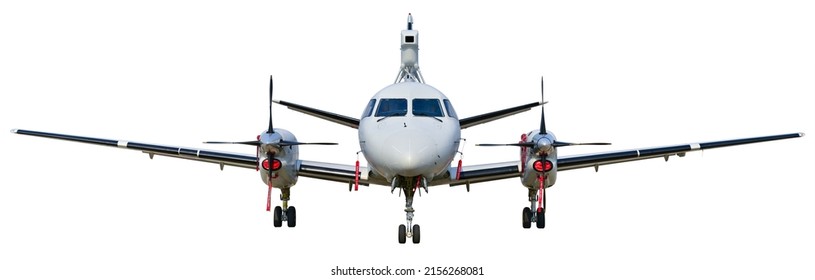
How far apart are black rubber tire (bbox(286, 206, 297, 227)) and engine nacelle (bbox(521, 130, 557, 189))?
447 centimetres

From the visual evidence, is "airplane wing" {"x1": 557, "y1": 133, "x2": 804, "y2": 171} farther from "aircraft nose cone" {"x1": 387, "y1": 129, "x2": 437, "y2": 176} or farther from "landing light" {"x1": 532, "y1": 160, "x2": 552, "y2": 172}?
"aircraft nose cone" {"x1": 387, "y1": 129, "x2": 437, "y2": 176}

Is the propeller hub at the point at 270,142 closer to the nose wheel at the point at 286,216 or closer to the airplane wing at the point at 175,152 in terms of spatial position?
the airplane wing at the point at 175,152

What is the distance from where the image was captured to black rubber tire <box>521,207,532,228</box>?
2200 centimetres

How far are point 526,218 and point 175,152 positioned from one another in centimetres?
661

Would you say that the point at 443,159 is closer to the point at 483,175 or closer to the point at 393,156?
the point at 393,156

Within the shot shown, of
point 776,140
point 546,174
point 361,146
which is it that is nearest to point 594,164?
point 546,174

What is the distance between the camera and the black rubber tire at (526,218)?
2200 centimetres

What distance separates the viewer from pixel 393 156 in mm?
17188

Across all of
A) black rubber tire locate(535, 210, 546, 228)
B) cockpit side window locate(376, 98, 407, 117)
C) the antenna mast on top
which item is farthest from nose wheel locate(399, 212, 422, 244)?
the antenna mast on top

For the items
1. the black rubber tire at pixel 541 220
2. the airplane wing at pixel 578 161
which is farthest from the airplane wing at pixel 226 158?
the black rubber tire at pixel 541 220

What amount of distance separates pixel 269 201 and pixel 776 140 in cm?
917

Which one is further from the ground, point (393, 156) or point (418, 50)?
point (418, 50)

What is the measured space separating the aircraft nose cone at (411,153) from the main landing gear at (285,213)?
4878mm

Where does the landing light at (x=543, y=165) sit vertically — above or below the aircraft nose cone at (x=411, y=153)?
above
